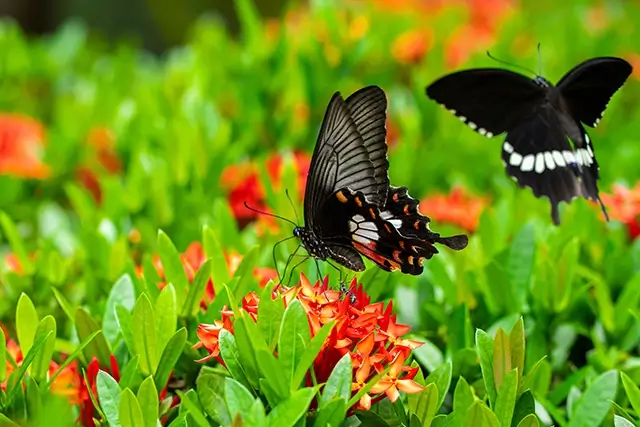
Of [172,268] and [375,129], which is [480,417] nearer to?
[375,129]

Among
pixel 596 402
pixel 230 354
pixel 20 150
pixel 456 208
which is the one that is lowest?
pixel 596 402

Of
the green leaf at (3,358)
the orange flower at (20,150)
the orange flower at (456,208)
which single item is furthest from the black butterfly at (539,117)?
the orange flower at (20,150)

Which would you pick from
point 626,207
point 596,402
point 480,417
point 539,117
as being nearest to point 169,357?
point 480,417

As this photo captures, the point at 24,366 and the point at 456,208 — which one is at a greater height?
the point at 456,208

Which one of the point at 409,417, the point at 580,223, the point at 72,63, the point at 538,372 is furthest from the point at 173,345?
the point at 72,63

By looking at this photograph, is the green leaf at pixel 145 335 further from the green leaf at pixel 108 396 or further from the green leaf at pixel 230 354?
the green leaf at pixel 230 354

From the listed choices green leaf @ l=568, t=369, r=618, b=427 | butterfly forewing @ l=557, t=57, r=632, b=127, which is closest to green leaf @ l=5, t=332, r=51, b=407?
green leaf @ l=568, t=369, r=618, b=427
